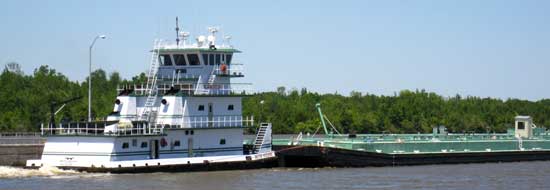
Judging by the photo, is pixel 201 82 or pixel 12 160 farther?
pixel 12 160

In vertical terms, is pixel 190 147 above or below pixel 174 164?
above

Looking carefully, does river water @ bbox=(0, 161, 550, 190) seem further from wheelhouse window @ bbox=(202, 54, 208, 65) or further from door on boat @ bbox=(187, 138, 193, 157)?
wheelhouse window @ bbox=(202, 54, 208, 65)

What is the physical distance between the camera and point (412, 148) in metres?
63.7

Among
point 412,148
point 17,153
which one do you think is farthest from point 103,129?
point 412,148

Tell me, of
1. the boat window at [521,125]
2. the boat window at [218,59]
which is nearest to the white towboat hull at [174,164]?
the boat window at [218,59]

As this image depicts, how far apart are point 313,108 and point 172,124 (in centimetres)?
7164

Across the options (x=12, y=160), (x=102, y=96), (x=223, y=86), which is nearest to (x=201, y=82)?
(x=223, y=86)

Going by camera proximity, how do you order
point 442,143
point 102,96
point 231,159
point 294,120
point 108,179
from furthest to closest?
point 294,120 < point 102,96 < point 442,143 < point 231,159 < point 108,179

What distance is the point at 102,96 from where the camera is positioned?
106 metres

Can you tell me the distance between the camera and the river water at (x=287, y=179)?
46.0 metres

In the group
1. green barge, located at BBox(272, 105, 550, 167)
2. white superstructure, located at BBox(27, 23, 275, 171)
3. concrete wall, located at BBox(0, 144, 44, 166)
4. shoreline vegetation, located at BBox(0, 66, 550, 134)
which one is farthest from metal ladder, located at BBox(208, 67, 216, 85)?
shoreline vegetation, located at BBox(0, 66, 550, 134)

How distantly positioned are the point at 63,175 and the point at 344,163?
15556mm

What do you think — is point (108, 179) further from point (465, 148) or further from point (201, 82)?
point (465, 148)

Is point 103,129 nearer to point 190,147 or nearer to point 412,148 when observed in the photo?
point 190,147
